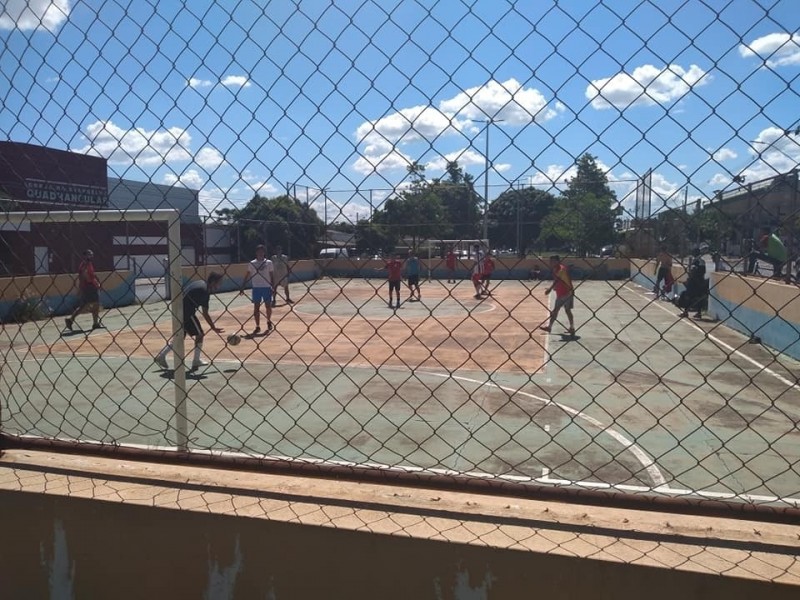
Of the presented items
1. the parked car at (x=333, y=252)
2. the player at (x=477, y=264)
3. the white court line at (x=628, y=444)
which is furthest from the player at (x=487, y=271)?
the white court line at (x=628, y=444)

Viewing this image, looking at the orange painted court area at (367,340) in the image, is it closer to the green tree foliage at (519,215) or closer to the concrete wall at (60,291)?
the concrete wall at (60,291)

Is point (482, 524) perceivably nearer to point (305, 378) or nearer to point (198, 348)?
point (305, 378)

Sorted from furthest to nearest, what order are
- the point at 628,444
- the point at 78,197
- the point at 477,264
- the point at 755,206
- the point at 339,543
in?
1. the point at 628,444
2. the point at 78,197
3. the point at 477,264
4. the point at 755,206
5. the point at 339,543

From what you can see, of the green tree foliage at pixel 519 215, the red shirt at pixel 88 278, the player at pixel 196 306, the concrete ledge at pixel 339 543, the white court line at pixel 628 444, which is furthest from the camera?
the red shirt at pixel 88 278

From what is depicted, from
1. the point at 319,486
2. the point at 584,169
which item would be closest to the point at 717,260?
the point at 584,169

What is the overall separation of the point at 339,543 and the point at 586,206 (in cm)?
142

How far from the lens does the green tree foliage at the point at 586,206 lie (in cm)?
221

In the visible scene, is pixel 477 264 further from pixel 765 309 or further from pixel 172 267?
pixel 765 309

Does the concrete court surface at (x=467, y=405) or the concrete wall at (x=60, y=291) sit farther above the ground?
the concrete wall at (x=60, y=291)

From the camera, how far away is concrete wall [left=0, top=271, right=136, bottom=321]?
16859 mm

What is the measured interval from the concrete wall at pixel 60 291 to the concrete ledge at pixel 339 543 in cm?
1218

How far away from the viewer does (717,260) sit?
282 centimetres

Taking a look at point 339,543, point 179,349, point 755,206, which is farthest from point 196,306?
point 755,206

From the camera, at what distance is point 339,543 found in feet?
6.73
